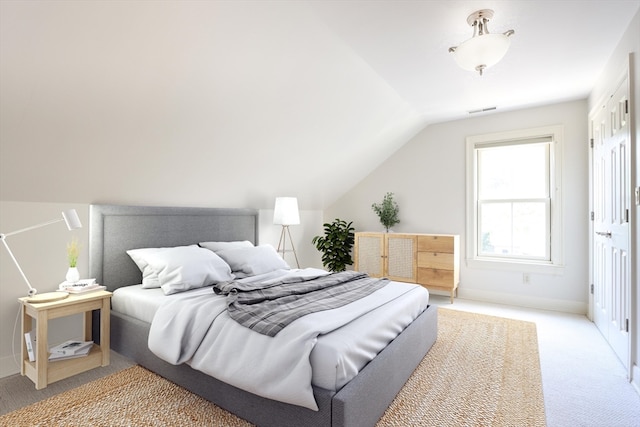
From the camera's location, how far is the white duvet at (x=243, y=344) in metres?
1.57

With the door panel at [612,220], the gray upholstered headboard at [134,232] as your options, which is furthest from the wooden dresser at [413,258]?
the gray upholstered headboard at [134,232]

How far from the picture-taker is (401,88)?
3602mm

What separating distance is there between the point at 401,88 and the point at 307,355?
9.74ft

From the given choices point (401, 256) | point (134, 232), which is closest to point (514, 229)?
point (401, 256)

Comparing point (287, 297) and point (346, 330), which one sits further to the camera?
point (287, 297)

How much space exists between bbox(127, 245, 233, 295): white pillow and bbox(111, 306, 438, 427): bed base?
34 cm

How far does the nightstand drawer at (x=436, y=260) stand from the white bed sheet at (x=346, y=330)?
154 cm

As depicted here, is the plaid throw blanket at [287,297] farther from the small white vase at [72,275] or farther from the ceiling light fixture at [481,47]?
the ceiling light fixture at [481,47]

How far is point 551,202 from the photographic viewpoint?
416 cm

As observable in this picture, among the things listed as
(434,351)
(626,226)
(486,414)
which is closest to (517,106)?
(626,226)

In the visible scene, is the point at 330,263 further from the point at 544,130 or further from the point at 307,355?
the point at 307,355

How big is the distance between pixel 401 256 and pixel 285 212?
1.64 meters

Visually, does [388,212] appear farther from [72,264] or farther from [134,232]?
[72,264]

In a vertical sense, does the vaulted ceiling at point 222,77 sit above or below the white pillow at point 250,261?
above
